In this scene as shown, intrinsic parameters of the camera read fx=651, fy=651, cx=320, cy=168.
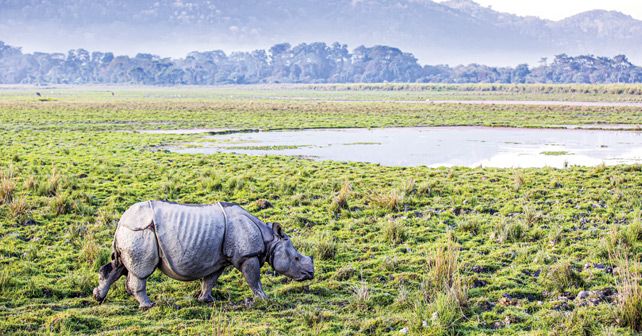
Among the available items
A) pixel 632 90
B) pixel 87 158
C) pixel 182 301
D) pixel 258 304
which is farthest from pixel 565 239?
pixel 632 90

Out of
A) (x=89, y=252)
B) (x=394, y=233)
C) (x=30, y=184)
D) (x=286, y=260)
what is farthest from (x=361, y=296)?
(x=30, y=184)

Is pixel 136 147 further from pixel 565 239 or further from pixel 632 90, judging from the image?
pixel 632 90

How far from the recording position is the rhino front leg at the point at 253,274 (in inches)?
348

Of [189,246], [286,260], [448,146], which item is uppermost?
[189,246]

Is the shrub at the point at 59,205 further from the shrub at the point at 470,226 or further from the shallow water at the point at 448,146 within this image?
the shallow water at the point at 448,146

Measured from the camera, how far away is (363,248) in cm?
1184

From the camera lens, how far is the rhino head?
913cm

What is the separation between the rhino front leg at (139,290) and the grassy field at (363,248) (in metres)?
0.14

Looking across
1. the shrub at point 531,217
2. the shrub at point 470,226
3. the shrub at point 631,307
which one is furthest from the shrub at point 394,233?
the shrub at point 631,307

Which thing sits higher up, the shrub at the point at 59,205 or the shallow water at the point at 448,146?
the shrub at the point at 59,205

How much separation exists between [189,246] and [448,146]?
79.5ft

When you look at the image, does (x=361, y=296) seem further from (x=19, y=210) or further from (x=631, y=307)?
(x=19, y=210)

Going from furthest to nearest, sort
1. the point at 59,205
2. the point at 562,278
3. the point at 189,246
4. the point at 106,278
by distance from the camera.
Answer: the point at 59,205
the point at 562,278
the point at 106,278
the point at 189,246

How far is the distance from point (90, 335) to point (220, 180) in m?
10.2
